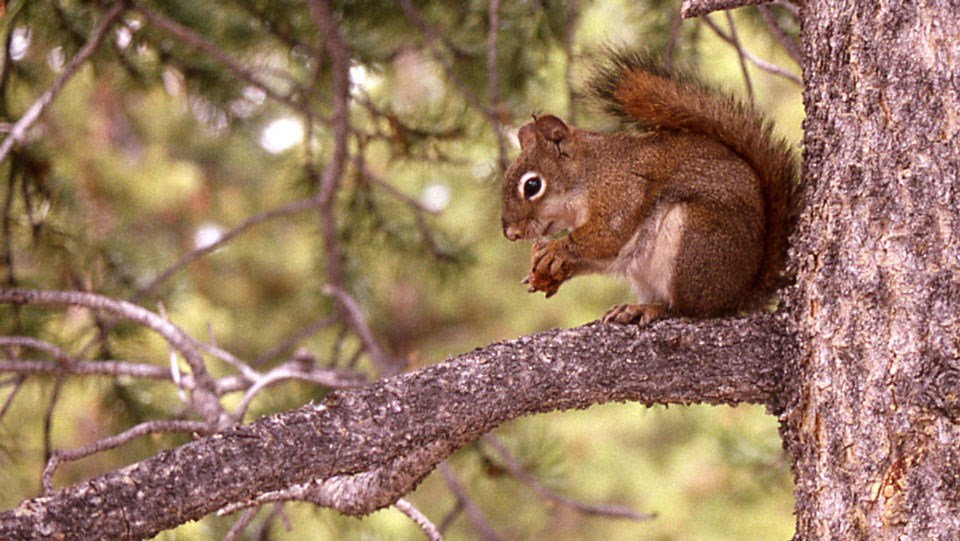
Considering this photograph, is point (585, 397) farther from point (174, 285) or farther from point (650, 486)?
point (650, 486)

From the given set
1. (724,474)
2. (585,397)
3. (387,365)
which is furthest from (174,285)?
(724,474)

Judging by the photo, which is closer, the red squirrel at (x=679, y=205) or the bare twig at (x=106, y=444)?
the bare twig at (x=106, y=444)

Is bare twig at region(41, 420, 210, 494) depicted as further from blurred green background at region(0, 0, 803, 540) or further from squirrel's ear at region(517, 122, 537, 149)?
squirrel's ear at region(517, 122, 537, 149)

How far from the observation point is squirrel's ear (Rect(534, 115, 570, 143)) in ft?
6.57

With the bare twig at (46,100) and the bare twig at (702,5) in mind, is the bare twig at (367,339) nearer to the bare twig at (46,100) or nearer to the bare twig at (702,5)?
the bare twig at (46,100)

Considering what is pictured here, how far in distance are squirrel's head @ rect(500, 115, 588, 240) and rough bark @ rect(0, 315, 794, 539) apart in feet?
1.81

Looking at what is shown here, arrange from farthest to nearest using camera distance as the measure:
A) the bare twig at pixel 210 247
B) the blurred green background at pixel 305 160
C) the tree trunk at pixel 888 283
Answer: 1. the blurred green background at pixel 305 160
2. the bare twig at pixel 210 247
3. the tree trunk at pixel 888 283

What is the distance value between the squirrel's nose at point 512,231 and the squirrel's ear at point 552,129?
197 millimetres

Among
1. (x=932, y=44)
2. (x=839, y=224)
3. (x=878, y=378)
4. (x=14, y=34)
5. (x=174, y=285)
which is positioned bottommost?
(x=878, y=378)

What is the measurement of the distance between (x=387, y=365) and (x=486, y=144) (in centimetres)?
63

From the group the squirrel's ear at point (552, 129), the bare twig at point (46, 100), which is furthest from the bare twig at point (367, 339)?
the bare twig at point (46, 100)

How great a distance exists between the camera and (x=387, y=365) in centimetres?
232

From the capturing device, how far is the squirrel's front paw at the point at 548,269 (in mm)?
1702

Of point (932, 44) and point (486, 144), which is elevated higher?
point (486, 144)
